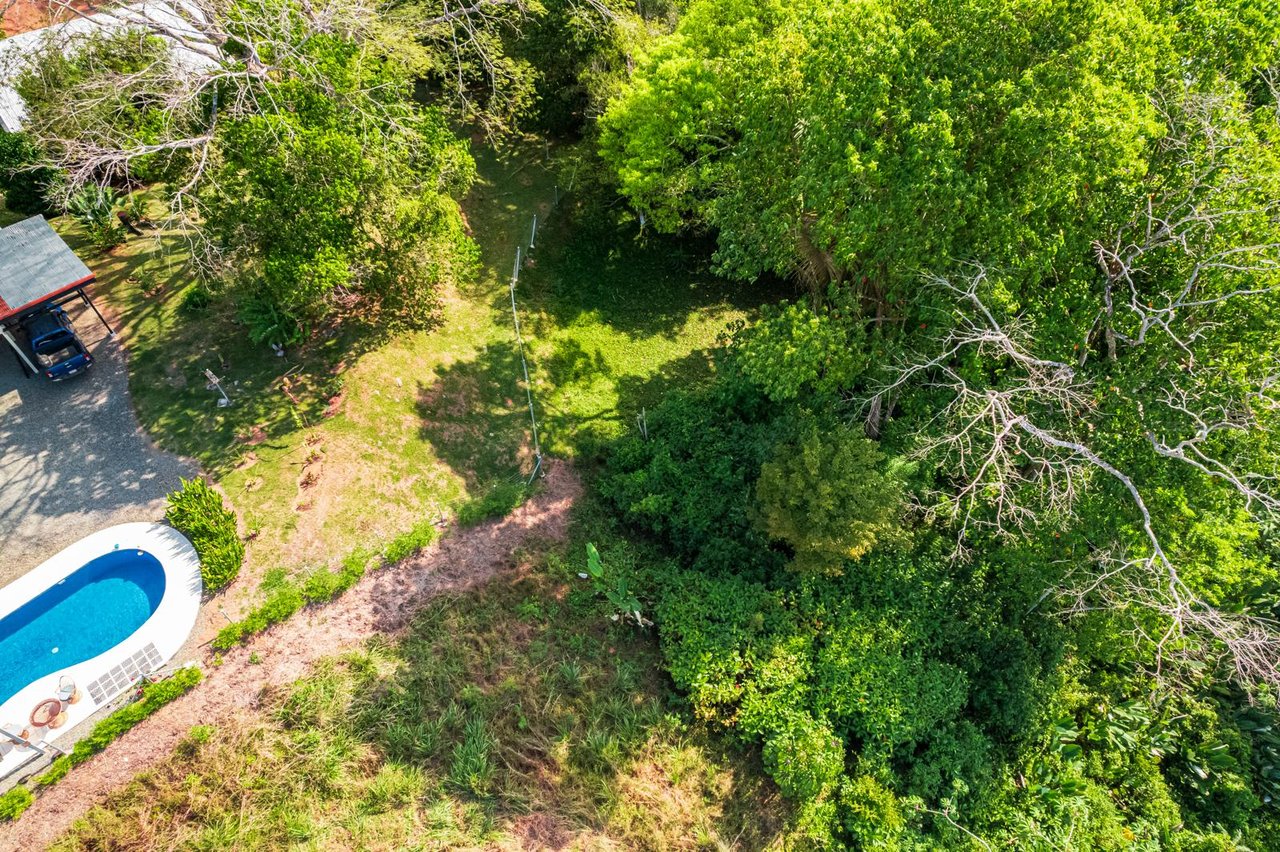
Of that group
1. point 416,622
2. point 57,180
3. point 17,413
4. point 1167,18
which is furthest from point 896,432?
point 57,180

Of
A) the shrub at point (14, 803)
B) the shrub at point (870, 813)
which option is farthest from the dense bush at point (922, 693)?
the shrub at point (14, 803)

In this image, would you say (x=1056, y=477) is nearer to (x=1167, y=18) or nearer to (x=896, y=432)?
(x=896, y=432)

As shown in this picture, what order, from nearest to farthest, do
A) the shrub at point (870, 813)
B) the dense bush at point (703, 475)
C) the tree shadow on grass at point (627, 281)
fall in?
1. the shrub at point (870, 813)
2. the dense bush at point (703, 475)
3. the tree shadow on grass at point (627, 281)

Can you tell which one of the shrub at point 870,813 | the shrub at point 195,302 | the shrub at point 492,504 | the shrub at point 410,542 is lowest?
the shrub at point 870,813

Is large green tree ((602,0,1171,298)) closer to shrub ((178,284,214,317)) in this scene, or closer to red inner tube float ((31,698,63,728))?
shrub ((178,284,214,317))

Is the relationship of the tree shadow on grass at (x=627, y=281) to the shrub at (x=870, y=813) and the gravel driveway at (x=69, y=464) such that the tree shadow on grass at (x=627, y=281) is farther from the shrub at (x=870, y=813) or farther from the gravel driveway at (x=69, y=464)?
the shrub at (x=870, y=813)
